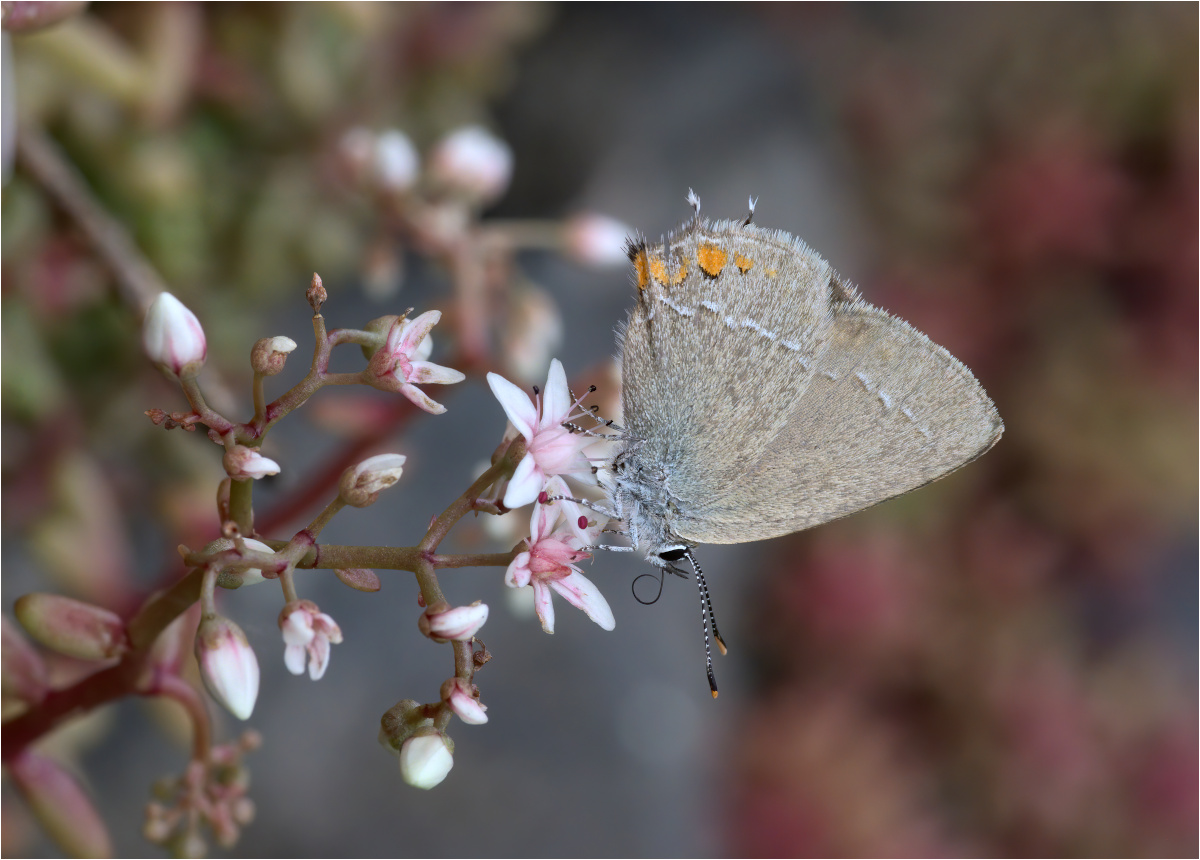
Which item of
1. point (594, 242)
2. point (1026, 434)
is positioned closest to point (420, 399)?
point (594, 242)

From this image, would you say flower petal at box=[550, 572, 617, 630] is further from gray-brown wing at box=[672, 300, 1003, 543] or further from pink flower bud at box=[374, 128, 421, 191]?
pink flower bud at box=[374, 128, 421, 191]

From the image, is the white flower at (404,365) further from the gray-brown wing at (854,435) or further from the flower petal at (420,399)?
the gray-brown wing at (854,435)

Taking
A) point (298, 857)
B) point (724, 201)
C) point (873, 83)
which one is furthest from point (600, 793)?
point (873, 83)

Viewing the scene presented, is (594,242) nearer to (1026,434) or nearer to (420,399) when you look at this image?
(420,399)

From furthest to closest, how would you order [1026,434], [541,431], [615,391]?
1. [1026,434]
2. [615,391]
3. [541,431]

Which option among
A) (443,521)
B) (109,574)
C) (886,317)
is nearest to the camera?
(443,521)

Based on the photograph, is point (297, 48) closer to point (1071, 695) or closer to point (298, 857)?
point (298, 857)
